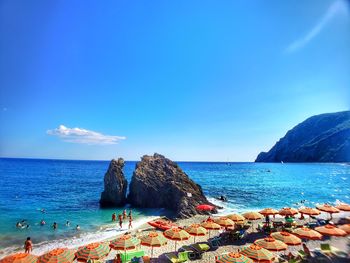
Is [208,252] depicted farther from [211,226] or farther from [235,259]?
[235,259]

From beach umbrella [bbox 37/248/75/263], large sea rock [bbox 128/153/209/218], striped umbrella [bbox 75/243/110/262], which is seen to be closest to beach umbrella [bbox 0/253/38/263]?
beach umbrella [bbox 37/248/75/263]

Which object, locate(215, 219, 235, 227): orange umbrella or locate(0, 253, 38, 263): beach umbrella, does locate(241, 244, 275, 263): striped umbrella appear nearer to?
locate(215, 219, 235, 227): orange umbrella

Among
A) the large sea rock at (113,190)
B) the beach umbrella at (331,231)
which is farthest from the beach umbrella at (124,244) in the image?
the large sea rock at (113,190)

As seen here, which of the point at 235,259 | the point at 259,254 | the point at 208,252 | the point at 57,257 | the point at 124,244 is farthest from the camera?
the point at 208,252

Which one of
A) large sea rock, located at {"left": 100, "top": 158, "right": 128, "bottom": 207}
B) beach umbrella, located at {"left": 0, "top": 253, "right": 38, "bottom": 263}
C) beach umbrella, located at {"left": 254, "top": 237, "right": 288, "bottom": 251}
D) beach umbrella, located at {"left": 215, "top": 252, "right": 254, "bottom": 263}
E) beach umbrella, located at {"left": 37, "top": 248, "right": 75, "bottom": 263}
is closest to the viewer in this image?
beach umbrella, located at {"left": 215, "top": 252, "right": 254, "bottom": 263}

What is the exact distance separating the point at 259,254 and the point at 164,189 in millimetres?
27864

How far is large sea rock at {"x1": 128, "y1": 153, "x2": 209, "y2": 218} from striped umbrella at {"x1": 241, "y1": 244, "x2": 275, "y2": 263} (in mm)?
18803

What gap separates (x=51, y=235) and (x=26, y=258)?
14652mm

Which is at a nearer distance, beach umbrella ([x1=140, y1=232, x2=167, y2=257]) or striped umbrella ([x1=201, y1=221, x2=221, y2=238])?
beach umbrella ([x1=140, y1=232, x2=167, y2=257])

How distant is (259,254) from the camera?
582 inches

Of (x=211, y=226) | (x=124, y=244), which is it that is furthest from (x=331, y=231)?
(x=124, y=244)

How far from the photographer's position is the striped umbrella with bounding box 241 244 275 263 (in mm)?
14543

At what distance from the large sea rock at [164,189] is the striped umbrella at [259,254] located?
18.8 m

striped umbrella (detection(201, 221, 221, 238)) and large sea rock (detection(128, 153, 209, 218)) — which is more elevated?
large sea rock (detection(128, 153, 209, 218))
